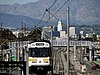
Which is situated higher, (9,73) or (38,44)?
(38,44)

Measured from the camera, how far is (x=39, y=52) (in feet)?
82.0

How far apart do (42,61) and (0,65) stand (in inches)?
202

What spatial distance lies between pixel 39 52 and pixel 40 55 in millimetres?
233

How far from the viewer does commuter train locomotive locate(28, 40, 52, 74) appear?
81.3 ft

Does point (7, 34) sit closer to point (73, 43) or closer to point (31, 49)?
point (73, 43)

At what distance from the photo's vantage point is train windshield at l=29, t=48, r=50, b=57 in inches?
977

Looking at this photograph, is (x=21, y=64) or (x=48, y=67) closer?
(x=48, y=67)

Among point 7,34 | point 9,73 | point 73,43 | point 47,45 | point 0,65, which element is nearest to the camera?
point 47,45

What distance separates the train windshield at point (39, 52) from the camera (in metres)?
24.8

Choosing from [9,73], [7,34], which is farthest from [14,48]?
[7,34]

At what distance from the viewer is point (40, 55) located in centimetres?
2497

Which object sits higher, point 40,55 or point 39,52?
point 39,52

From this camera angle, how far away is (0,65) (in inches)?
1122

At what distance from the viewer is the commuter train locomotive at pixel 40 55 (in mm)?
24781
